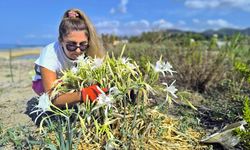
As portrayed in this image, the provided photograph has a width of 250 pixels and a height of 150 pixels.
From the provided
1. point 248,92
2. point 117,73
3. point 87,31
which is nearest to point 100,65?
point 117,73

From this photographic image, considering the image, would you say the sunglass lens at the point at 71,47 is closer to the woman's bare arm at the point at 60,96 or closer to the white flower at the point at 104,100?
the woman's bare arm at the point at 60,96

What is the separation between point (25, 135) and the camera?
3.02 m

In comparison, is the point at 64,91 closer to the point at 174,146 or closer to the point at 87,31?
the point at 87,31

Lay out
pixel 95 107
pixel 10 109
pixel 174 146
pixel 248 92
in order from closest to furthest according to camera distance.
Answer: pixel 95 107 → pixel 174 146 → pixel 10 109 → pixel 248 92

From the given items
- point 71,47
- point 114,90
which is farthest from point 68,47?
point 114,90

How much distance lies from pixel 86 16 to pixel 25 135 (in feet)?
3.71

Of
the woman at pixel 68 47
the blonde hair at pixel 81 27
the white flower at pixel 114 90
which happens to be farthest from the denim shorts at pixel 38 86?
the white flower at pixel 114 90

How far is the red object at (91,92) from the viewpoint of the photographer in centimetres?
280

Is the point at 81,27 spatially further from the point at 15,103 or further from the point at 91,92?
the point at 15,103

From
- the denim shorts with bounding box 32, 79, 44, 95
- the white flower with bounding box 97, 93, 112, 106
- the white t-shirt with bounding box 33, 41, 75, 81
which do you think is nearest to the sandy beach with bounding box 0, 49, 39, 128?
the denim shorts with bounding box 32, 79, 44, 95

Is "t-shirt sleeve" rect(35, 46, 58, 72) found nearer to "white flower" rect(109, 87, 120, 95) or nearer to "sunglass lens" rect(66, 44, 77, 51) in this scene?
"sunglass lens" rect(66, 44, 77, 51)

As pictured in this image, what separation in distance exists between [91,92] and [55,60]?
0.83 m

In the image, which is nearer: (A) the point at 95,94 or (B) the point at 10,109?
(A) the point at 95,94

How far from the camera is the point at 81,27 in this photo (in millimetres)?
3424
